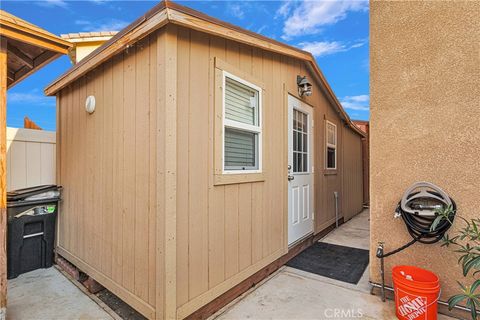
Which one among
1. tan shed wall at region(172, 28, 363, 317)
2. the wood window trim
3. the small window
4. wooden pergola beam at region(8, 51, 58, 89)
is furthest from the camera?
the small window

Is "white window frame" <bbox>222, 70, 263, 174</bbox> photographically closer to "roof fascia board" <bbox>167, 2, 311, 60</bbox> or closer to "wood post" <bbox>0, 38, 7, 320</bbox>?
"roof fascia board" <bbox>167, 2, 311, 60</bbox>

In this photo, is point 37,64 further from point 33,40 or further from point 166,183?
point 166,183

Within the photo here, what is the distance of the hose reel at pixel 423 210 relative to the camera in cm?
208

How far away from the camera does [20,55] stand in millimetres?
2607

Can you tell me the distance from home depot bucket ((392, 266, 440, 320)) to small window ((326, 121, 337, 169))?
297cm

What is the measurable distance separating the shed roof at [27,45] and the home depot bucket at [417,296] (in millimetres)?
3583

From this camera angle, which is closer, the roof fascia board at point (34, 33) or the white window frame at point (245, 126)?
the roof fascia board at point (34, 33)

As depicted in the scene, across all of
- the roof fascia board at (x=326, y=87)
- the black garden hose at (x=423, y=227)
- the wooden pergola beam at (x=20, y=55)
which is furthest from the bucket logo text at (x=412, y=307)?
the wooden pergola beam at (x=20, y=55)

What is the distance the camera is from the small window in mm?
4950

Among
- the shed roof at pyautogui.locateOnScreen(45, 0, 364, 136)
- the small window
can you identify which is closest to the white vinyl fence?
the shed roof at pyautogui.locateOnScreen(45, 0, 364, 136)

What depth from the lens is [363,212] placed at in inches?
280

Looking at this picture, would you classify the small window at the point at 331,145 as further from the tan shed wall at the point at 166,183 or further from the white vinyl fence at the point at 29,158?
the white vinyl fence at the point at 29,158

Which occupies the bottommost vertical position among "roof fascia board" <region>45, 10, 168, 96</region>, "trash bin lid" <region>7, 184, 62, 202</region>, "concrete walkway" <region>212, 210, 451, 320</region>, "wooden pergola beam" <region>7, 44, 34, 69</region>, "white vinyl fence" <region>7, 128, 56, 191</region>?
"concrete walkway" <region>212, 210, 451, 320</region>

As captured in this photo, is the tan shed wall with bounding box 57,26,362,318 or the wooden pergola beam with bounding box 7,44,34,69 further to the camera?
the wooden pergola beam with bounding box 7,44,34,69
